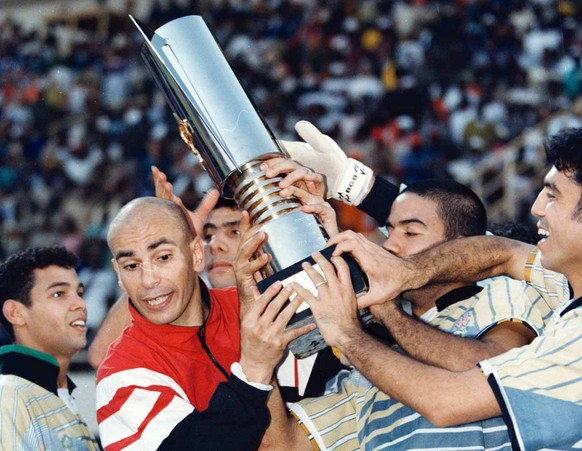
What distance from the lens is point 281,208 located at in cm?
226

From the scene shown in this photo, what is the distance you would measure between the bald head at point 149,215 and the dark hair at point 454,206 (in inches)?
28.7

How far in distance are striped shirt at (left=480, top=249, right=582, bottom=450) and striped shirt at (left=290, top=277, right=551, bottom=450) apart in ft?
0.76

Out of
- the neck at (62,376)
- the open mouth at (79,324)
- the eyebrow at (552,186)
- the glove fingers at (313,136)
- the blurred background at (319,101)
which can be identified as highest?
the blurred background at (319,101)

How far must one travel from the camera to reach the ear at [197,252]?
2652mm

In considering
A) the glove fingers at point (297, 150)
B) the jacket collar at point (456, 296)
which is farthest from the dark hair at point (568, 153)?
the glove fingers at point (297, 150)

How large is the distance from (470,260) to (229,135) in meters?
0.78

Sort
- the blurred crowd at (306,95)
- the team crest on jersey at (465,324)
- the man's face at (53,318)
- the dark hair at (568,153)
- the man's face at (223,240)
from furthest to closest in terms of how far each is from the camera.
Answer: the blurred crowd at (306,95) → the man's face at (223,240) → the man's face at (53,318) → the team crest on jersey at (465,324) → the dark hair at (568,153)

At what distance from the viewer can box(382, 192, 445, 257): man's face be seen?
278 centimetres

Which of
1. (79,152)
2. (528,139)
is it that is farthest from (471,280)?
(79,152)

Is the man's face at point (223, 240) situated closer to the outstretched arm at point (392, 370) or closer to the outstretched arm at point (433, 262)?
the outstretched arm at point (433, 262)

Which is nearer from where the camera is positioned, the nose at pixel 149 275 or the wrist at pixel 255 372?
the wrist at pixel 255 372

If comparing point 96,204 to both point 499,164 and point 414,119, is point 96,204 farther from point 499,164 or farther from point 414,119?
point 499,164

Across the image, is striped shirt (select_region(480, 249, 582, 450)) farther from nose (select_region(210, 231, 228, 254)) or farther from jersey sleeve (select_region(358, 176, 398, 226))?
nose (select_region(210, 231, 228, 254))

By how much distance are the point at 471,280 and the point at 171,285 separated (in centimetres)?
84
